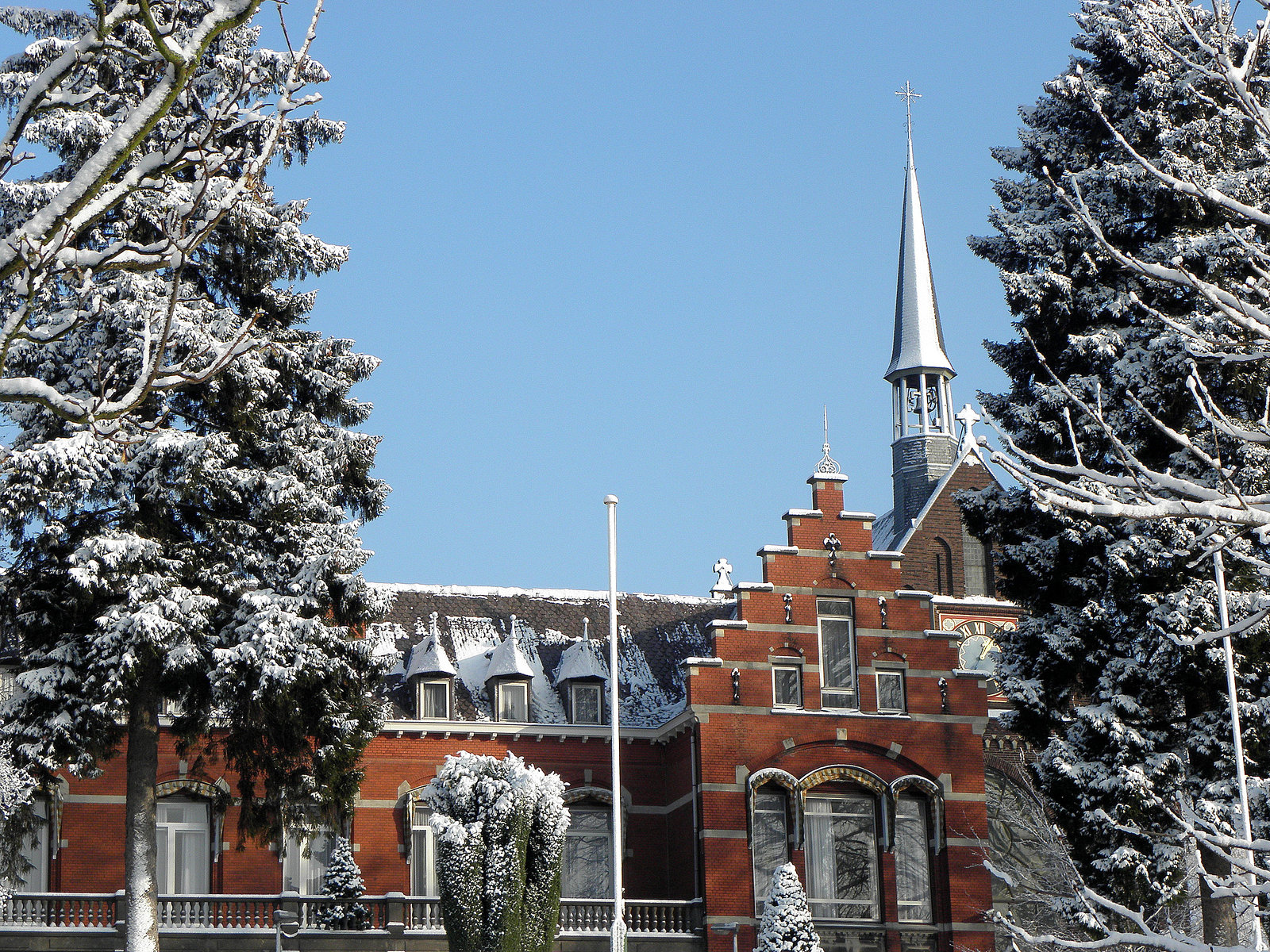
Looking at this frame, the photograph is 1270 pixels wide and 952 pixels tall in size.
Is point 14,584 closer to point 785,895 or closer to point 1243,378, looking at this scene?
point 785,895

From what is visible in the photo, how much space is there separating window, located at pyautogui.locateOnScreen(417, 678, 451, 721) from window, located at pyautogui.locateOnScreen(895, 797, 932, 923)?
10.1 meters

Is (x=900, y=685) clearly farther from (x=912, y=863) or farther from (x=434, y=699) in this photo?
(x=434, y=699)

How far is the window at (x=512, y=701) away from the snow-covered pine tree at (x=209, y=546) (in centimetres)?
675

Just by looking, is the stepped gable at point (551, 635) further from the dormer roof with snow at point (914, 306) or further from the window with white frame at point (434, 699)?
the dormer roof with snow at point (914, 306)

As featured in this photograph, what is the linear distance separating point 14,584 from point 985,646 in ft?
86.5

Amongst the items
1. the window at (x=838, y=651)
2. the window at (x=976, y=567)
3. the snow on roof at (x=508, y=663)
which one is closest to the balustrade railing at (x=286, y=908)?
the snow on roof at (x=508, y=663)

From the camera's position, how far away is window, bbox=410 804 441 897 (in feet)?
113

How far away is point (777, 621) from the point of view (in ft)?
114

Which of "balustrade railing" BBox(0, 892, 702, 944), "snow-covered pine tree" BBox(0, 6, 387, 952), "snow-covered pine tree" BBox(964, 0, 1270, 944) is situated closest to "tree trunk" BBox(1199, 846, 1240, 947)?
"snow-covered pine tree" BBox(964, 0, 1270, 944)

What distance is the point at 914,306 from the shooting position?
5959 cm

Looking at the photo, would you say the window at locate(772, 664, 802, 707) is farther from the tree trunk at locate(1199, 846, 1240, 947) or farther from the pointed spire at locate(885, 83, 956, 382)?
the pointed spire at locate(885, 83, 956, 382)

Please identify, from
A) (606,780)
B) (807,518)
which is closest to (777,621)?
(807,518)

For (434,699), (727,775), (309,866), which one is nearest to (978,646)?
(727,775)

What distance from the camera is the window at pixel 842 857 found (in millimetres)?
33875
